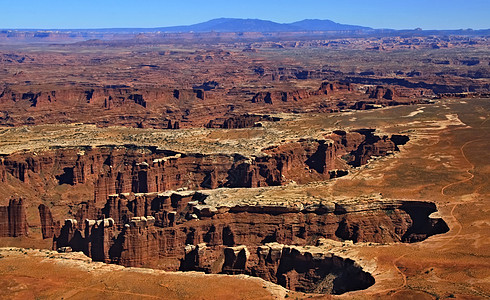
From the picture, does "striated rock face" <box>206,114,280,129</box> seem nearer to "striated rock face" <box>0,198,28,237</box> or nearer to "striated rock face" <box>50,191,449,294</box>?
"striated rock face" <box>50,191,449,294</box>

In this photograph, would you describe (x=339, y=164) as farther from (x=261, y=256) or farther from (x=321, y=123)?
(x=261, y=256)

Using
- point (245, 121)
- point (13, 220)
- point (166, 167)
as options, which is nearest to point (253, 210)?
point (13, 220)

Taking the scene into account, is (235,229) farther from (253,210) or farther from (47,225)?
(47,225)

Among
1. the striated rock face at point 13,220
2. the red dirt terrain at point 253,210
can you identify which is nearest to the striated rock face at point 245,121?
the red dirt terrain at point 253,210

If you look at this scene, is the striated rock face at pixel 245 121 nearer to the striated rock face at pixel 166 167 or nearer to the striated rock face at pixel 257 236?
the striated rock face at pixel 166 167

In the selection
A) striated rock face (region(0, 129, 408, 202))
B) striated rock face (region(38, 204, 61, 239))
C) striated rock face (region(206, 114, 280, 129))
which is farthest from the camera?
striated rock face (region(206, 114, 280, 129))

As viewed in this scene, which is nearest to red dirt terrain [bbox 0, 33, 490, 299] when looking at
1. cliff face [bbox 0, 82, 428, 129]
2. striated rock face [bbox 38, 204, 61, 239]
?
striated rock face [bbox 38, 204, 61, 239]
